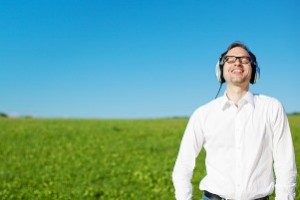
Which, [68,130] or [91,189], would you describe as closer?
[91,189]

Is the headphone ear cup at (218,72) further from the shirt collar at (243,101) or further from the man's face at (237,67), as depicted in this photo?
the shirt collar at (243,101)

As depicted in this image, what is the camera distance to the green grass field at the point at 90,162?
14.4 metres

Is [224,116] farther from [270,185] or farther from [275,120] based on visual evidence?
[270,185]

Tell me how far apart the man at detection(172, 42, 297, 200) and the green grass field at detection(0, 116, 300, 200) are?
788 centimetres

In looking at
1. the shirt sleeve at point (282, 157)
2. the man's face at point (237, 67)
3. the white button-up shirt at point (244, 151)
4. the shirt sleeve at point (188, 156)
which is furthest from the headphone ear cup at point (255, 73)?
the shirt sleeve at point (188, 156)

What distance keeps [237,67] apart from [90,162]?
15.3 metres

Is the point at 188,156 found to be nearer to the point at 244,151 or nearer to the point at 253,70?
the point at 244,151

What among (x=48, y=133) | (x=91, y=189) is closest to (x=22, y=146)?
(x=48, y=133)

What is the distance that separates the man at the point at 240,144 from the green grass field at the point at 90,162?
7.88 m

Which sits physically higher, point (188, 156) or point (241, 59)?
point (241, 59)

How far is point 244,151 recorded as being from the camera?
468 centimetres

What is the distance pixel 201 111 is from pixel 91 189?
10.1 meters

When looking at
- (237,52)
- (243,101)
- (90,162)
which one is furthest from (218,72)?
(90,162)

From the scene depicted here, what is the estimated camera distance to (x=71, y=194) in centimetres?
1405
